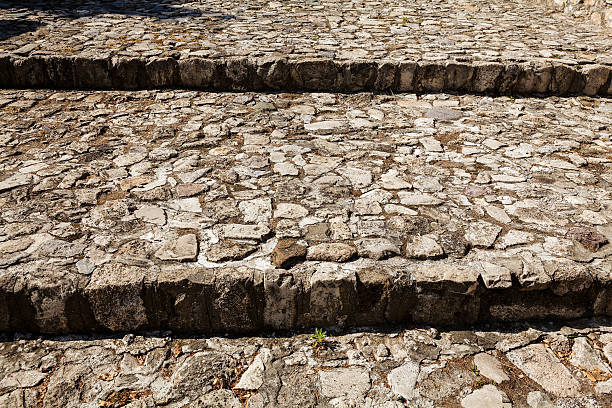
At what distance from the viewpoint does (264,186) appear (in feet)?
11.7

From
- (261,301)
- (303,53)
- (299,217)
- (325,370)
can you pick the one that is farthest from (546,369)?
(303,53)

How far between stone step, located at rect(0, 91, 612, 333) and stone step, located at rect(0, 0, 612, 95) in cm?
57

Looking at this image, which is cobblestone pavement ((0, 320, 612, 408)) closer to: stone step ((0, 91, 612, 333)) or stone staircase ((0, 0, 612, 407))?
stone staircase ((0, 0, 612, 407))

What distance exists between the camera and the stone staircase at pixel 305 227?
2.40 metres

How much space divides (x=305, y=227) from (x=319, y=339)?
71 cm

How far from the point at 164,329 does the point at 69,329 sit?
1.58 ft

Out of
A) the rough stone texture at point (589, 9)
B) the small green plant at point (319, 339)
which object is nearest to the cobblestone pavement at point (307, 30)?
the rough stone texture at point (589, 9)

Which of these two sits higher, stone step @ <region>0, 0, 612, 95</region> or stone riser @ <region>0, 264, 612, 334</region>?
stone step @ <region>0, 0, 612, 95</region>

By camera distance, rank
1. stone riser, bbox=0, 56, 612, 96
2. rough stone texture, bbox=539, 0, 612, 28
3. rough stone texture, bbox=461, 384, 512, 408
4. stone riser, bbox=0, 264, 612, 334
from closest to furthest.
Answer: rough stone texture, bbox=461, 384, 512, 408
stone riser, bbox=0, 264, 612, 334
stone riser, bbox=0, 56, 612, 96
rough stone texture, bbox=539, 0, 612, 28

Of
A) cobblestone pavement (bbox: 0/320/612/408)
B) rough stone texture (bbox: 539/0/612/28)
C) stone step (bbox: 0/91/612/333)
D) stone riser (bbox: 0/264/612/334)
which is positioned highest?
rough stone texture (bbox: 539/0/612/28)

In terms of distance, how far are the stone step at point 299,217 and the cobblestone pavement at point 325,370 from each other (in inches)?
4.5

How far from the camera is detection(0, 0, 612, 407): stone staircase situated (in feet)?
7.88

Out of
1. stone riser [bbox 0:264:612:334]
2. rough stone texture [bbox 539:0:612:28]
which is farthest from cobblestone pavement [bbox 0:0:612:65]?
stone riser [bbox 0:264:612:334]

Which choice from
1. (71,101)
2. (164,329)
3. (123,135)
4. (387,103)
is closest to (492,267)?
(164,329)
